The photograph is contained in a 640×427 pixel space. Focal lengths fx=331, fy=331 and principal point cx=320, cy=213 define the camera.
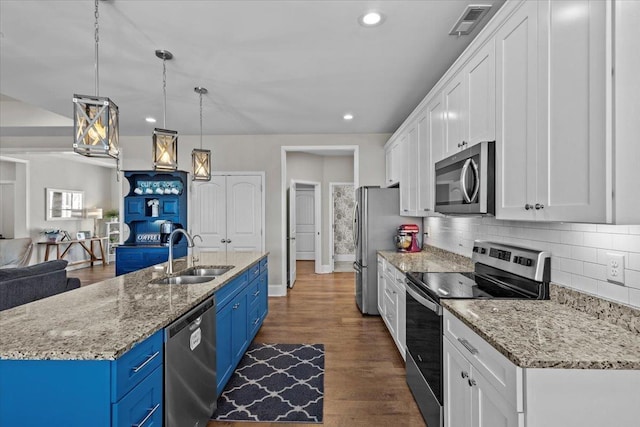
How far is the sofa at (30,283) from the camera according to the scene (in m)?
2.79

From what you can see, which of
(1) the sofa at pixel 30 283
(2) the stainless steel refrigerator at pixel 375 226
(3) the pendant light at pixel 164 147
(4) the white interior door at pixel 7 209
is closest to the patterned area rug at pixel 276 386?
(2) the stainless steel refrigerator at pixel 375 226

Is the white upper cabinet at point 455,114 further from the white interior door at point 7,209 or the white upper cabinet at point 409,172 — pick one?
the white interior door at point 7,209

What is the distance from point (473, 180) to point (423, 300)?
80cm

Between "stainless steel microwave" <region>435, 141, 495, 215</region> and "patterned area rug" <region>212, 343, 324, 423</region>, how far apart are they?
5.64 feet

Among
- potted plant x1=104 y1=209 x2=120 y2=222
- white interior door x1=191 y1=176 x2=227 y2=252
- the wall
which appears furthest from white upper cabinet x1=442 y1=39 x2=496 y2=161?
potted plant x1=104 y1=209 x2=120 y2=222

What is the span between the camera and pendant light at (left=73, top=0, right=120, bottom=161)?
1779mm

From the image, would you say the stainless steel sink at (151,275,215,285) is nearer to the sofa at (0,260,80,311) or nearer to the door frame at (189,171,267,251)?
the sofa at (0,260,80,311)

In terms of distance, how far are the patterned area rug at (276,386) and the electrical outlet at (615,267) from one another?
1.85 m

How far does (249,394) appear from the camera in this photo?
2.52 m

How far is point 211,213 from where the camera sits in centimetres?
555

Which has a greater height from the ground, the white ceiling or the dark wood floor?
the white ceiling

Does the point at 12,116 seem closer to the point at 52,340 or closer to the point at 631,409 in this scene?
the point at 52,340

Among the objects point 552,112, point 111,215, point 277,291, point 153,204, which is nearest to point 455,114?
point 552,112

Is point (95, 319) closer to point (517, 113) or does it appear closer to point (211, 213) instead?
point (517, 113)
